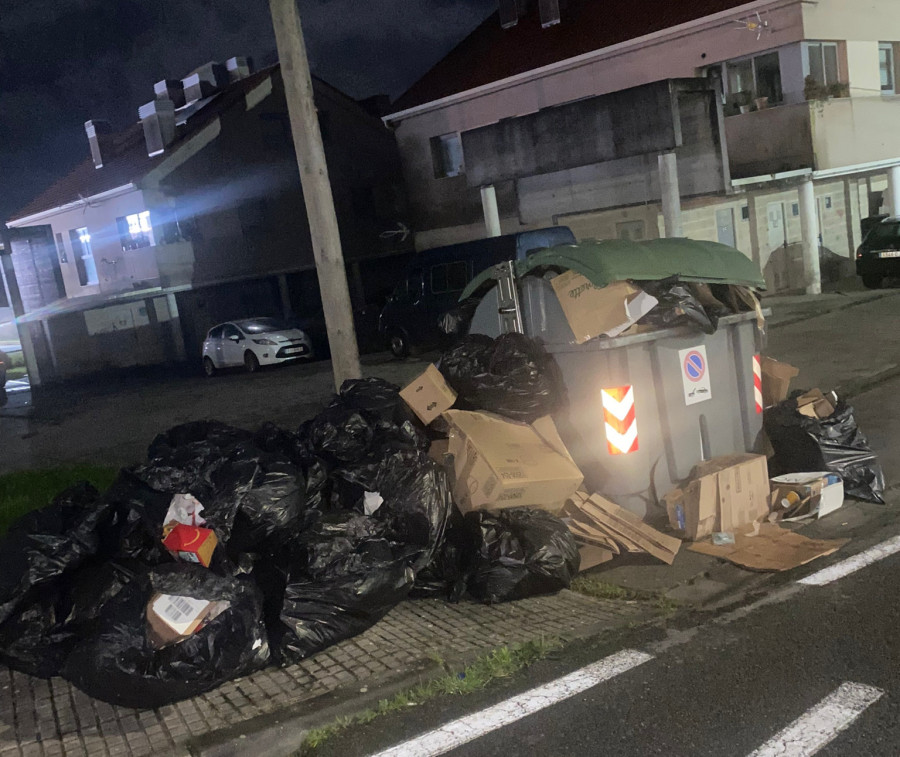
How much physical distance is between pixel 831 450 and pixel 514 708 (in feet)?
11.0

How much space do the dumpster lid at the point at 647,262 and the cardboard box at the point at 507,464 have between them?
1.03 meters

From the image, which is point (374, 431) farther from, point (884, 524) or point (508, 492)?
point (884, 524)

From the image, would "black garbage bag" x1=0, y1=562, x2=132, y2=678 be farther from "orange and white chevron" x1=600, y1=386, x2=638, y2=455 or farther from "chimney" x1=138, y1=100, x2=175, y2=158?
"chimney" x1=138, y1=100, x2=175, y2=158

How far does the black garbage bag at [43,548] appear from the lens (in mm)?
4145

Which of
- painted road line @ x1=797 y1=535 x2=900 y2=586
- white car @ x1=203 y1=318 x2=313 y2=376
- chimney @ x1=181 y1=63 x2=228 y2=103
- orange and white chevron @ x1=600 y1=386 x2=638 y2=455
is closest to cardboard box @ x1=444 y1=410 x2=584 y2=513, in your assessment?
orange and white chevron @ x1=600 y1=386 x2=638 y2=455

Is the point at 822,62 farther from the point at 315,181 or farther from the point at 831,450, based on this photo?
the point at 315,181

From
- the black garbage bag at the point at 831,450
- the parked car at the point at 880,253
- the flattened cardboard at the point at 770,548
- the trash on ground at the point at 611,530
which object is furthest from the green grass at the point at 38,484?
the parked car at the point at 880,253

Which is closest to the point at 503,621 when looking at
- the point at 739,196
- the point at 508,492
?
the point at 508,492

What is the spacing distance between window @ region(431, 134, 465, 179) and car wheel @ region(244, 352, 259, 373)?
24.7ft

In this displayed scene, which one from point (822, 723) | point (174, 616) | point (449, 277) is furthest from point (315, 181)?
point (449, 277)

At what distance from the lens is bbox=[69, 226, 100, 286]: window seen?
1081 inches

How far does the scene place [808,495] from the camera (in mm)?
5531

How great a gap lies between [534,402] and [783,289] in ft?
50.4

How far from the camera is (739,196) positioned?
18.2 m
